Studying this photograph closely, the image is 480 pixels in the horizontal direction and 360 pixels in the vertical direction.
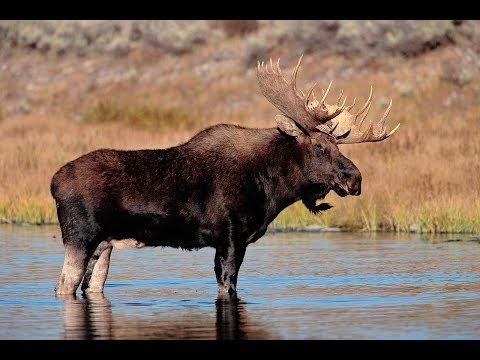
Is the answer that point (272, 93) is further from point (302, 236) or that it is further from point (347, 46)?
point (347, 46)

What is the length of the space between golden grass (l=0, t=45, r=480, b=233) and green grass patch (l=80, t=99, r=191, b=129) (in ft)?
0.15

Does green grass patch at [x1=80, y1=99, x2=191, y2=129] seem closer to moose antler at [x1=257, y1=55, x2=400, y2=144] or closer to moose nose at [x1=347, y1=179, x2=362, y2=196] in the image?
moose antler at [x1=257, y1=55, x2=400, y2=144]

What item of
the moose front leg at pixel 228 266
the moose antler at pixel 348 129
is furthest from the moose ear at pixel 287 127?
the moose front leg at pixel 228 266

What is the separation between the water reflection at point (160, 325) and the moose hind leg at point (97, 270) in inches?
36.8

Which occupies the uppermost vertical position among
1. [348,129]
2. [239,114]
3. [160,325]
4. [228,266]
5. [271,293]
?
[239,114]

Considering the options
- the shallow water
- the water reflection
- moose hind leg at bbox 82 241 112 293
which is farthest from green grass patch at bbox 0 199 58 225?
the water reflection

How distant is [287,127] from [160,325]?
3.61m

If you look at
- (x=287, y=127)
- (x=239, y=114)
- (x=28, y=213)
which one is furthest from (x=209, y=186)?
(x=239, y=114)

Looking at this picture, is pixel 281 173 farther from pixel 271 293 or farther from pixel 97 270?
pixel 97 270

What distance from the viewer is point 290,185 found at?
50.3 ft

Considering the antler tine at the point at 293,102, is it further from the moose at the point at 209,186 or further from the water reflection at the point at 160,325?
the water reflection at the point at 160,325

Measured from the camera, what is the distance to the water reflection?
38.5 ft

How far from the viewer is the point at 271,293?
14711 mm

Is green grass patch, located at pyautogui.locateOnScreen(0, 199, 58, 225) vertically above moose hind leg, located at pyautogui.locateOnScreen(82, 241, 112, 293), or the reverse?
green grass patch, located at pyautogui.locateOnScreen(0, 199, 58, 225)
